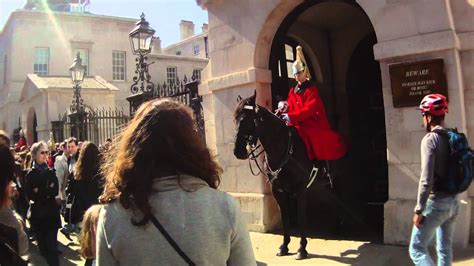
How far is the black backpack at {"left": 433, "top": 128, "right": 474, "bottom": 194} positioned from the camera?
3945 millimetres

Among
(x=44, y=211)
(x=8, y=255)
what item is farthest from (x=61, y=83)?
(x=8, y=255)

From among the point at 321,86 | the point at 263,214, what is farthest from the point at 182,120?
the point at 321,86

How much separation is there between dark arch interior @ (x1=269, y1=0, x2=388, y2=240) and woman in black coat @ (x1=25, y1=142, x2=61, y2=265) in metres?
4.51

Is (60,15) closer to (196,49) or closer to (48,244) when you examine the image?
(196,49)

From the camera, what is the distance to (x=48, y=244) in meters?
6.20

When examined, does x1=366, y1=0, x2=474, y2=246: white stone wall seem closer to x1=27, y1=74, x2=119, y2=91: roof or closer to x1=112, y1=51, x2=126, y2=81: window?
x1=27, y1=74, x2=119, y2=91: roof

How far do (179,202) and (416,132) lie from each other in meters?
→ 4.91

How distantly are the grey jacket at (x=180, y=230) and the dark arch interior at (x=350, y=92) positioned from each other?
22.6ft

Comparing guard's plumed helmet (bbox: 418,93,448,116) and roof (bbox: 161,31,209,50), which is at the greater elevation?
roof (bbox: 161,31,209,50)

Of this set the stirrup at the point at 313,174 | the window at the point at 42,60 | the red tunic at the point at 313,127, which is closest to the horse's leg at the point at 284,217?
the stirrup at the point at 313,174

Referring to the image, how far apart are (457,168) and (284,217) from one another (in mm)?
2951

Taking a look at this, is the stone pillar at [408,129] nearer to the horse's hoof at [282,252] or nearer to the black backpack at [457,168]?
the horse's hoof at [282,252]

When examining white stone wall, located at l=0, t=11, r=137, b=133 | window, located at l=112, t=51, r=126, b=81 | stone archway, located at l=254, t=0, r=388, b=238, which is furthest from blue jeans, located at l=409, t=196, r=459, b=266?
window, located at l=112, t=51, r=126, b=81

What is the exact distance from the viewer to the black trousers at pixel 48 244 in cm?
613
